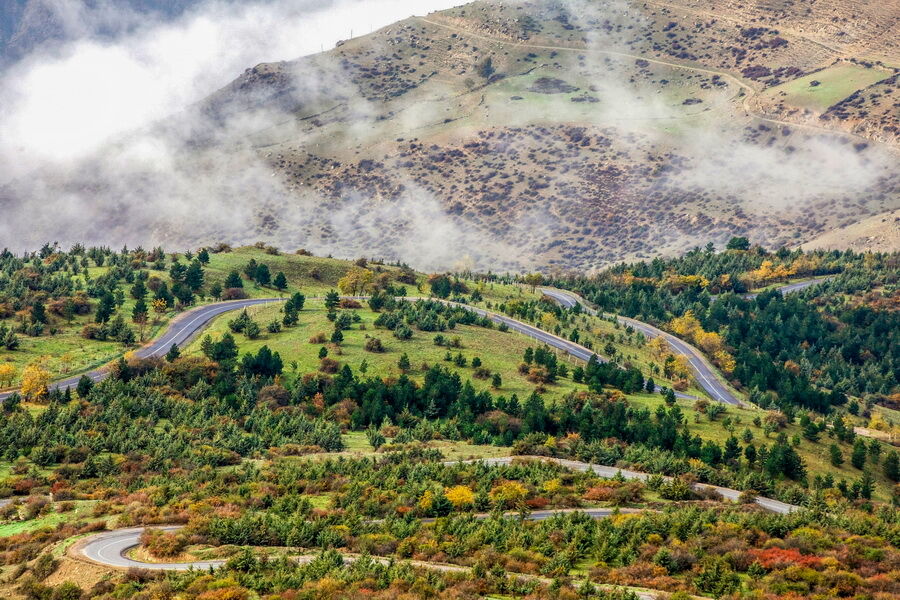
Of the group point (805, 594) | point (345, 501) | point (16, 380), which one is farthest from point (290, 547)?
point (16, 380)

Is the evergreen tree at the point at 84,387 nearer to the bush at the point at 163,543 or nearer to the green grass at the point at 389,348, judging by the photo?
the green grass at the point at 389,348

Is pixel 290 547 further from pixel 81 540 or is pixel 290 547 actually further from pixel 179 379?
pixel 179 379

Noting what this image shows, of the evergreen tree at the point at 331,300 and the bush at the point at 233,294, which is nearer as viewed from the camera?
the evergreen tree at the point at 331,300

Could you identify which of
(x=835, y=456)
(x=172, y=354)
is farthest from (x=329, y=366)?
(x=835, y=456)

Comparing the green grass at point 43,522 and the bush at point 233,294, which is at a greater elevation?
the bush at point 233,294

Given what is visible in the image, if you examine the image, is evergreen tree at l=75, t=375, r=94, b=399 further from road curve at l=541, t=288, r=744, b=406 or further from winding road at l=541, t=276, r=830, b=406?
winding road at l=541, t=276, r=830, b=406

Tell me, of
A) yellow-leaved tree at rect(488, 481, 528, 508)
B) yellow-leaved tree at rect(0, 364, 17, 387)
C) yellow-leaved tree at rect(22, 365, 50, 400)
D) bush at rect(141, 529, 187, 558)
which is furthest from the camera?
yellow-leaved tree at rect(0, 364, 17, 387)

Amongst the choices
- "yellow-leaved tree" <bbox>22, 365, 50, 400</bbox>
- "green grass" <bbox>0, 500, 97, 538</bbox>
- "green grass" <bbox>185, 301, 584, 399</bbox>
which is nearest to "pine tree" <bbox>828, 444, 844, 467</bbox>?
"green grass" <bbox>185, 301, 584, 399</bbox>

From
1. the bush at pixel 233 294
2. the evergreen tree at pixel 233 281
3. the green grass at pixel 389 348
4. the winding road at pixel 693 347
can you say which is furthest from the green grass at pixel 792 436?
the evergreen tree at pixel 233 281
